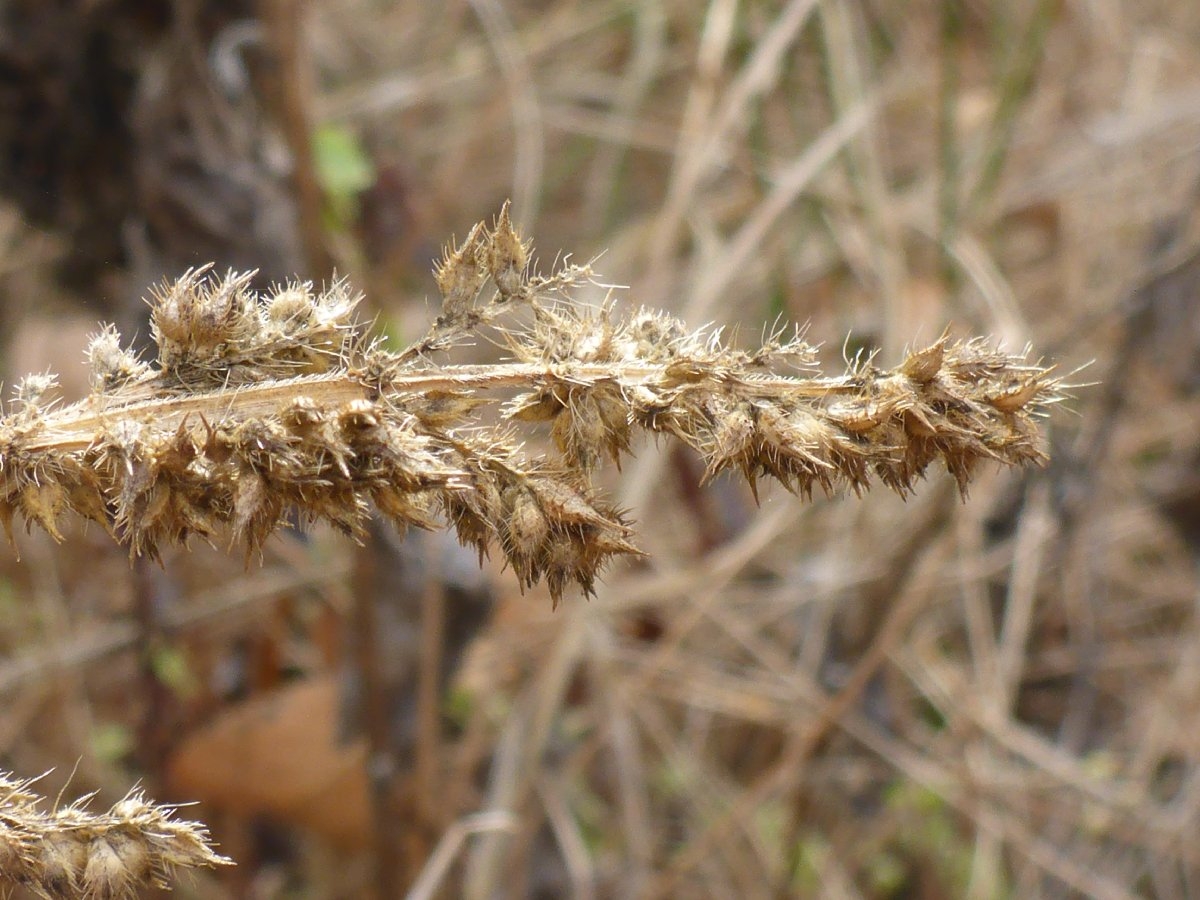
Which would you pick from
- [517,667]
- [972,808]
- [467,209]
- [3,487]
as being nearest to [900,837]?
[972,808]

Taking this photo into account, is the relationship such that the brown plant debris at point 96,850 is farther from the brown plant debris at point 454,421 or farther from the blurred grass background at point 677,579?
the blurred grass background at point 677,579

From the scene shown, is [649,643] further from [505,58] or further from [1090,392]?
[505,58]

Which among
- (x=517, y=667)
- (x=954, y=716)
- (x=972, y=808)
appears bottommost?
(x=972, y=808)

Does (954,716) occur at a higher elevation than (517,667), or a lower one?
lower

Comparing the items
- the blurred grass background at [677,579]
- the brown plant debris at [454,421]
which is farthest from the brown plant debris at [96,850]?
the blurred grass background at [677,579]

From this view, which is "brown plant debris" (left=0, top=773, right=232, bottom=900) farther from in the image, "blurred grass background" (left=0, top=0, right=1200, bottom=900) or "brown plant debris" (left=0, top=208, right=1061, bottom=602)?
"blurred grass background" (left=0, top=0, right=1200, bottom=900)

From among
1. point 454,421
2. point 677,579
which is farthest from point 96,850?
point 677,579

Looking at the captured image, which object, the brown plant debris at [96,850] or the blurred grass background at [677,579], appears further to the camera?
the blurred grass background at [677,579]
